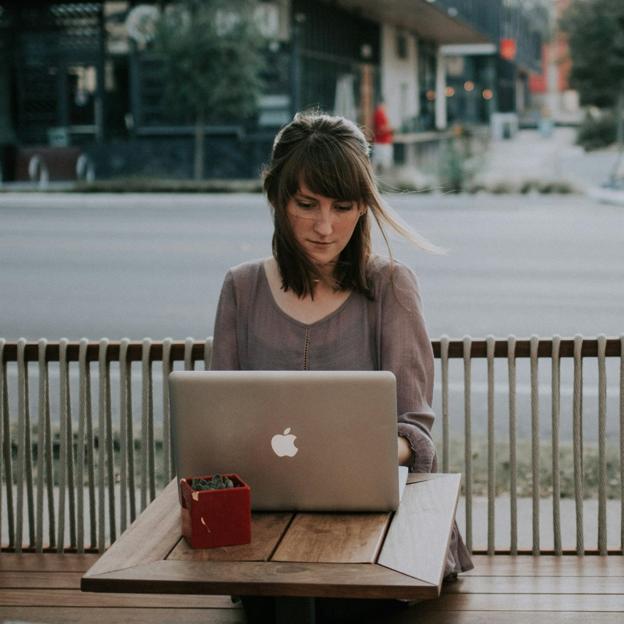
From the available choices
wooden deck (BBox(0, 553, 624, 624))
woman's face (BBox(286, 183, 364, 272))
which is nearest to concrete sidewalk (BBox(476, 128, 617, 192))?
wooden deck (BBox(0, 553, 624, 624))

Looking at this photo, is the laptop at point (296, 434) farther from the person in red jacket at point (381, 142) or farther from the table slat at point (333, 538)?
the person in red jacket at point (381, 142)

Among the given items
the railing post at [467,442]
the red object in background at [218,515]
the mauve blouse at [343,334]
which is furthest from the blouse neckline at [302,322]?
the railing post at [467,442]

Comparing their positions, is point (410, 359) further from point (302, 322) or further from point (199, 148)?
point (199, 148)

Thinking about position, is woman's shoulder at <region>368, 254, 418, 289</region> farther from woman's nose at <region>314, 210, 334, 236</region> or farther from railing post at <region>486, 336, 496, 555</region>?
railing post at <region>486, 336, 496, 555</region>

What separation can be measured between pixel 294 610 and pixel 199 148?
23210 millimetres

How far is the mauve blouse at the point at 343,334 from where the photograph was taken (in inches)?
123

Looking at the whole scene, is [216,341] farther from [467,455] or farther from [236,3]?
[236,3]

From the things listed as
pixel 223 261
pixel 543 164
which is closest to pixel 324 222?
pixel 223 261

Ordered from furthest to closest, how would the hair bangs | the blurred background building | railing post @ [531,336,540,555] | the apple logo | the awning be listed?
the awning, the blurred background building, railing post @ [531,336,540,555], the hair bangs, the apple logo

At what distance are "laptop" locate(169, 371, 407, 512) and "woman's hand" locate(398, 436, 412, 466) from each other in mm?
355

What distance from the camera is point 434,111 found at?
142 ft

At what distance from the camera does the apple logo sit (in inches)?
99.8

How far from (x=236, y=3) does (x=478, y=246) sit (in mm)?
11620

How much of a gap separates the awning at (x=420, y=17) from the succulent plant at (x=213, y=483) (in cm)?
2535
